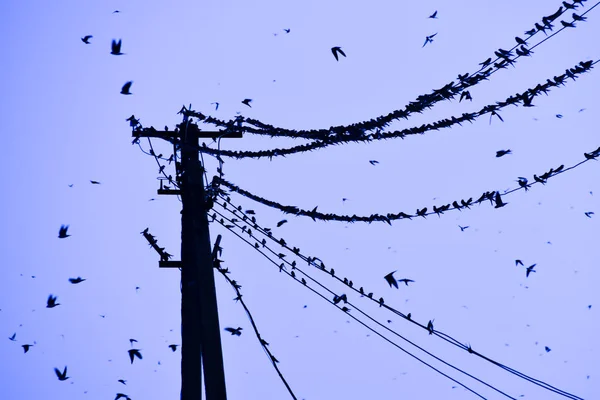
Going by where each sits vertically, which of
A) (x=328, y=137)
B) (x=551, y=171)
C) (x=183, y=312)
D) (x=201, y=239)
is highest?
(x=328, y=137)

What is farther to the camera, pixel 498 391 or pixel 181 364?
pixel 498 391

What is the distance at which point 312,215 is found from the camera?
912 cm

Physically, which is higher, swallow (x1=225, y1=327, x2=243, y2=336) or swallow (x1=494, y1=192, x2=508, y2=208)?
swallow (x1=494, y1=192, x2=508, y2=208)

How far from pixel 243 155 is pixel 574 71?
4.54m

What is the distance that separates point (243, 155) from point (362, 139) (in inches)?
96.8

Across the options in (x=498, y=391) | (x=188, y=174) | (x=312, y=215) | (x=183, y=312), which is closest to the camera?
(x=183, y=312)

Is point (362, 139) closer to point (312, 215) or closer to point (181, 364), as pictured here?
point (312, 215)

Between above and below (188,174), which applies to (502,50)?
above

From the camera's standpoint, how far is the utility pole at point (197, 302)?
728cm

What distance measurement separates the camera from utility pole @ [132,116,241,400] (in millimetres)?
7281

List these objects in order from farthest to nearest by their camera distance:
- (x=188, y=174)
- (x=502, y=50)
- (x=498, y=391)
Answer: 1. (x=498, y=391)
2. (x=188, y=174)
3. (x=502, y=50)

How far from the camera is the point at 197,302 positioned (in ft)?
24.8

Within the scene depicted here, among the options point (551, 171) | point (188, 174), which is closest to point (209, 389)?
point (188, 174)

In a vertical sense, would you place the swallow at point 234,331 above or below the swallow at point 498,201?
below
